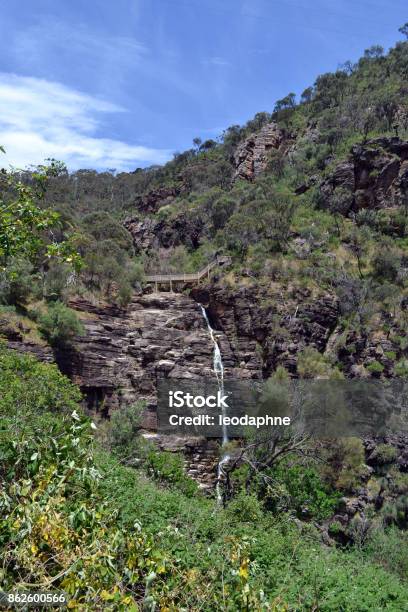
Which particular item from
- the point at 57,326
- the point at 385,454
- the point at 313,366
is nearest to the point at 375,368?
the point at 313,366

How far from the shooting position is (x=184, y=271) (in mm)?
42344

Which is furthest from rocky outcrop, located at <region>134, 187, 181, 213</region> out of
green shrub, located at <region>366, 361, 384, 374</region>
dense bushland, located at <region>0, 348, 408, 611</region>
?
dense bushland, located at <region>0, 348, 408, 611</region>

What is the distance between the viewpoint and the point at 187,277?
3766 cm

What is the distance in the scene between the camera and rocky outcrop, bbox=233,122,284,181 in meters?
58.6

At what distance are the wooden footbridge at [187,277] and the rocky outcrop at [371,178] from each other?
35.7ft

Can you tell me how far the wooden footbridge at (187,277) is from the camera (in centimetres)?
3631

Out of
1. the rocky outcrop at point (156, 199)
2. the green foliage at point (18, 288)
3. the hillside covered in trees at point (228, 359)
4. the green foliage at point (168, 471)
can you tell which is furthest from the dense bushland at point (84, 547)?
the rocky outcrop at point (156, 199)

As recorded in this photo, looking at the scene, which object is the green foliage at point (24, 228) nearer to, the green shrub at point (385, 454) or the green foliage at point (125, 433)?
the green foliage at point (125, 433)

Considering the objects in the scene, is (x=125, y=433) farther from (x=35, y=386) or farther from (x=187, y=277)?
(x=187, y=277)

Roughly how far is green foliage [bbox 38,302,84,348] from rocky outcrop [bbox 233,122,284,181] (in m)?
36.9

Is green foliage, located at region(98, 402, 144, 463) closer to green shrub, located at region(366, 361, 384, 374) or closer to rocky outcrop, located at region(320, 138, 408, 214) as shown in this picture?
green shrub, located at region(366, 361, 384, 374)

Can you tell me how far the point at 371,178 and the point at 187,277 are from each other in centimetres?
1578

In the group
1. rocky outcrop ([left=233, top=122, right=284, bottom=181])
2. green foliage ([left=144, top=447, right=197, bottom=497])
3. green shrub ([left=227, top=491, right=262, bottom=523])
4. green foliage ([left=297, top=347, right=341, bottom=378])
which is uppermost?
rocky outcrop ([left=233, top=122, right=284, bottom=181])

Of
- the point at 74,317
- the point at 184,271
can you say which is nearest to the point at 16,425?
the point at 74,317
